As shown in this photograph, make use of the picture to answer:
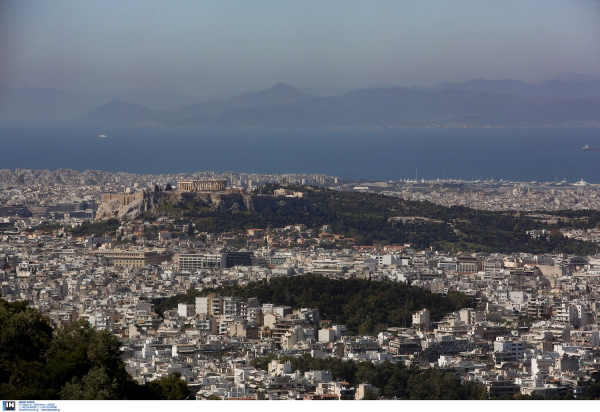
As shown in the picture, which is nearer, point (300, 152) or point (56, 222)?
point (56, 222)

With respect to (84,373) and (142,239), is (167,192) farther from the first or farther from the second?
(84,373)

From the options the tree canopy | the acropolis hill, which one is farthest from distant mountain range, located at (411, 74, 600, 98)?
the tree canopy

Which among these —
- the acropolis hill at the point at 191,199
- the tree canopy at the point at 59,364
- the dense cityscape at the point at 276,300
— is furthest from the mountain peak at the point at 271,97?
the tree canopy at the point at 59,364

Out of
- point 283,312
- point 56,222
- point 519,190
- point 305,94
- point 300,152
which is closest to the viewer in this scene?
point 283,312

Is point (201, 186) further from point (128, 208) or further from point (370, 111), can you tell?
point (370, 111)

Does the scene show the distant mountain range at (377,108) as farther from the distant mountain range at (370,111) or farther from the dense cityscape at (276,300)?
the dense cityscape at (276,300)

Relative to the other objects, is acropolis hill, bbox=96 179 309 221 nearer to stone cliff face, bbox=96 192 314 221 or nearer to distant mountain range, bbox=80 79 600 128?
stone cliff face, bbox=96 192 314 221
